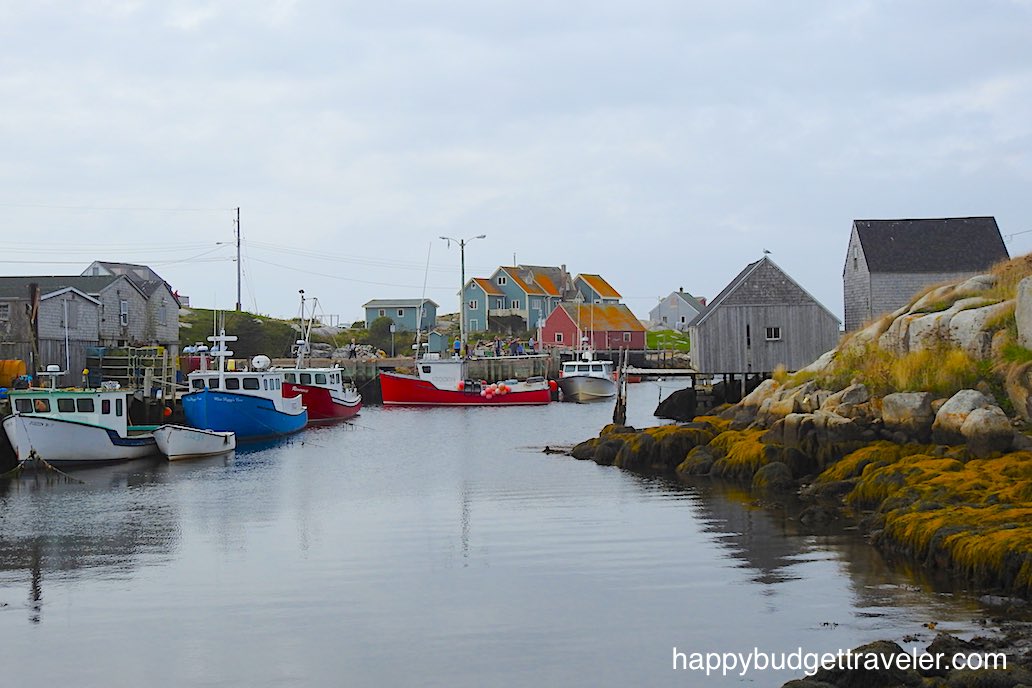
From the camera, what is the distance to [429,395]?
7006 centimetres

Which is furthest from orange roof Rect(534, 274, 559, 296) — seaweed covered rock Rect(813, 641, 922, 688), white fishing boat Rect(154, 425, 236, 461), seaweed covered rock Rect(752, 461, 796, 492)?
seaweed covered rock Rect(813, 641, 922, 688)

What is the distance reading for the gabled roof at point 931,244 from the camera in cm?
4847

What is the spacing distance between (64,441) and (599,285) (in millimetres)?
85146

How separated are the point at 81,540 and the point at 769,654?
47.0ft

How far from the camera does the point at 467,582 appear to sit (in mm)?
17828

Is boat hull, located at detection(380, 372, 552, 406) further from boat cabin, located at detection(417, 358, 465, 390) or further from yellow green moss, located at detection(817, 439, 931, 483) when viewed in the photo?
yellow green moss, located at detection(817, 439, 931, 483)

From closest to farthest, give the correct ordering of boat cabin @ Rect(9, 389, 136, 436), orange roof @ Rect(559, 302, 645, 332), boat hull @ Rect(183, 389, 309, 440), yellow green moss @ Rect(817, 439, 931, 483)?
yellow green moss @ Rect(817, 439, 931, 483), boat cabin @ Rect(9, 389, 136, 436), boat hull @ Rect(183, 389, 309, 440), orange roof @ Rect(559, 302, 645, 332)

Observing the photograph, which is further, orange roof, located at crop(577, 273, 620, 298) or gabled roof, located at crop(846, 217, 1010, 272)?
orange roof, located at crop(577, 273, 620, 298)

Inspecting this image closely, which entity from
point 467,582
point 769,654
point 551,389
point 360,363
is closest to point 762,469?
point 467,582

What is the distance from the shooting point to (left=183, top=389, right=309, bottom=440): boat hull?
41.2 meters

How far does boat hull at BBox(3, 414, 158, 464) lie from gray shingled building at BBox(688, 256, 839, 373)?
24.3m

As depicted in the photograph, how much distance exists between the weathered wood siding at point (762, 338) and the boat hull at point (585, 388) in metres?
26.6

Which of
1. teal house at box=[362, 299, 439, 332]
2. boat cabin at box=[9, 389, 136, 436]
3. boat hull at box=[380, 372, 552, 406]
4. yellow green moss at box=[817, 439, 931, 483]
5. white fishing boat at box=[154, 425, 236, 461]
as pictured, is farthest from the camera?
teal house at box=[362, 299, 439, 332]

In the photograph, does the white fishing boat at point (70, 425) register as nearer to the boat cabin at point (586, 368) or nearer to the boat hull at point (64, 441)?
the boat hull at point (64, 441)
